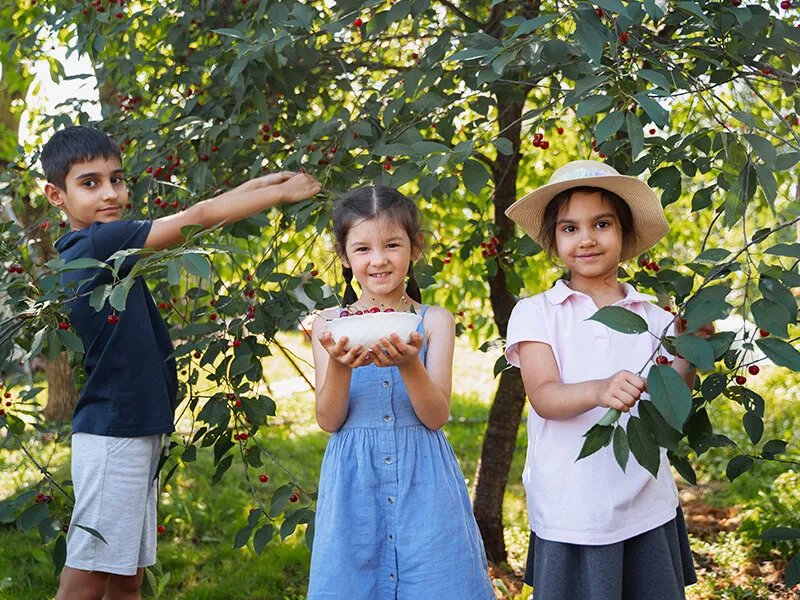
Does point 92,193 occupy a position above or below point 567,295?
above

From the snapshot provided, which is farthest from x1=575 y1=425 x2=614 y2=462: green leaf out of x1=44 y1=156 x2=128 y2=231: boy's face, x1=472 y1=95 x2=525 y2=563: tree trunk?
x1=472 y1=95 x2=525 y2=563: tree trunk

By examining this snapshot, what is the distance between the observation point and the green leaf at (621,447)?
1.27 meters

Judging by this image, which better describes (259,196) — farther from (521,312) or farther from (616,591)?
(616,591)

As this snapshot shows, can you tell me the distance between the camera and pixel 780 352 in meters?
1.29

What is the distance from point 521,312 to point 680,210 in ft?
10.2

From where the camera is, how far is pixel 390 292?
188cm

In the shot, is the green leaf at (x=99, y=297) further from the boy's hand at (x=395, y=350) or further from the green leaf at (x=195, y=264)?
the boy's hand at (x=395, y=350)

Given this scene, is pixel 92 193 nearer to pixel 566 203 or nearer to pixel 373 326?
pixel 373 326

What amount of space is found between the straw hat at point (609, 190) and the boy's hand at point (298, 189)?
498mm

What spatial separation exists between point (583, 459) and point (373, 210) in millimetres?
697

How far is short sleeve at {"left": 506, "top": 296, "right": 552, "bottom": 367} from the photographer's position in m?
1.80

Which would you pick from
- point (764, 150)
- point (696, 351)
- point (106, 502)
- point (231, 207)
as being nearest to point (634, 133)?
point (764, 150)

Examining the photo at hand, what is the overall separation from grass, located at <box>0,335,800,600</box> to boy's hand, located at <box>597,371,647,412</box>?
2.95 feet

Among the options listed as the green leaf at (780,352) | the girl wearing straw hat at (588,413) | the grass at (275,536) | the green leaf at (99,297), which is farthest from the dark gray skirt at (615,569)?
the green leaf at (99,297)
